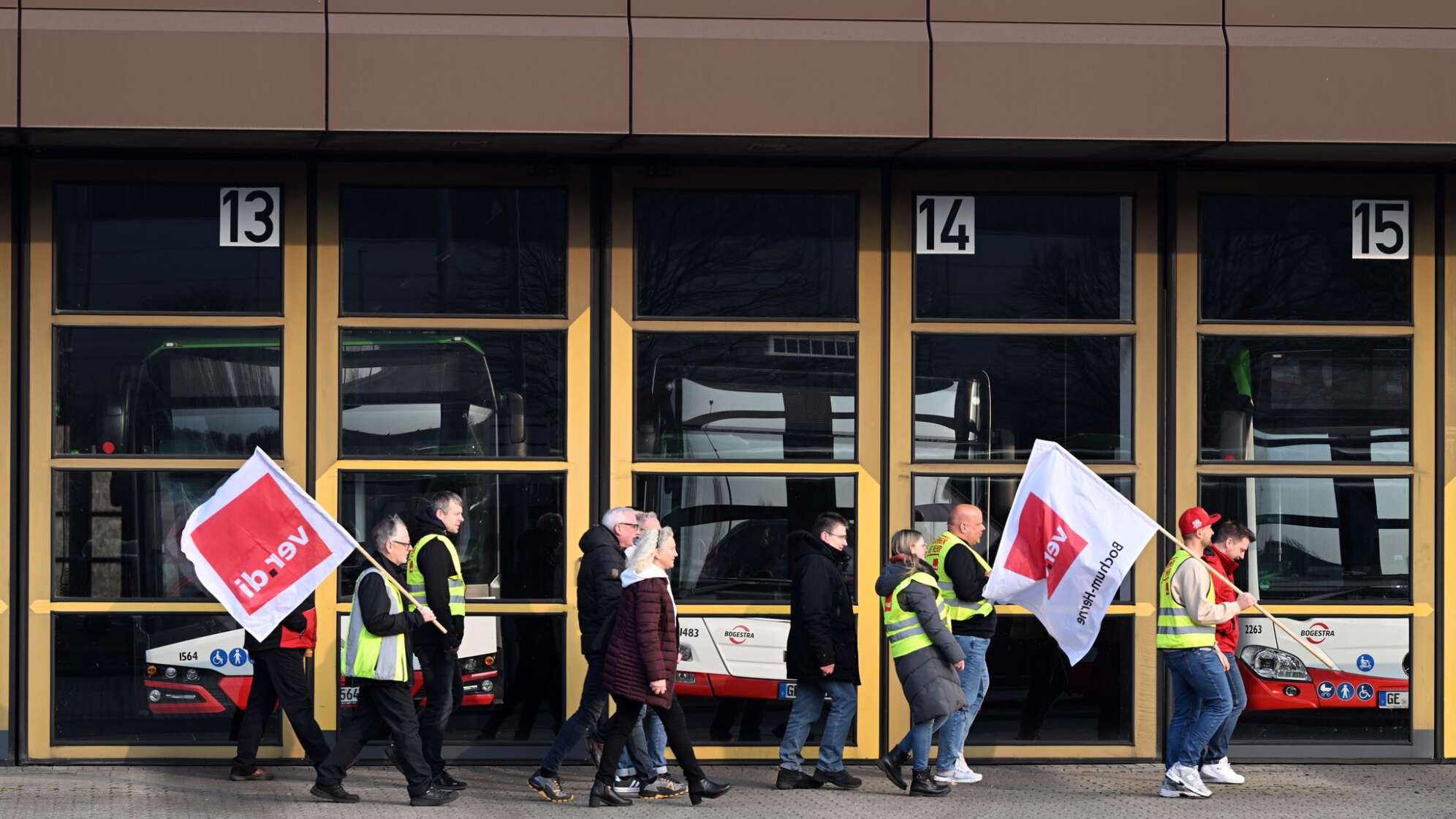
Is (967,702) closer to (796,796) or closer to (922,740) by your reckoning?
(922,740)

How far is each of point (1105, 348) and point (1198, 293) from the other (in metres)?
0.67

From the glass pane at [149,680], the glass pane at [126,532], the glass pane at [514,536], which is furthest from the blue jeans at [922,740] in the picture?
the glass pane at [126,532]

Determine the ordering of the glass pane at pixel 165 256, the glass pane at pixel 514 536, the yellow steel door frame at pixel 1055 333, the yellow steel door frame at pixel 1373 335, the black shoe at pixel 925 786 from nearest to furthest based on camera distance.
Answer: the black shoe at pixel 925 786 → the glass pane at pixel 165 256 → the glass pane at pixel 514 536 → the yellow steel door frame at pixel 1055 333 → the yellow steel door frame at pixel 1373 335

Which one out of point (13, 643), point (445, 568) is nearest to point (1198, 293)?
point (445, 568)

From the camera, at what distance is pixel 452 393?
11133 mm

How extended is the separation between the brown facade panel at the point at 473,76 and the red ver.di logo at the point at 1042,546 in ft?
10.2

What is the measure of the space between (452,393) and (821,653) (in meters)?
2.77

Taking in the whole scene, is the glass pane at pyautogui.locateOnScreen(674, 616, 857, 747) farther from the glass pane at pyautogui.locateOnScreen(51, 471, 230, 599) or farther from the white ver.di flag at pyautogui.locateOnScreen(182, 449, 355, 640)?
the glass pane at pyautogui.locateOnScreen(51, 471, 230, 599)

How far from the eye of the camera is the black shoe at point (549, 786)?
10.1 meters

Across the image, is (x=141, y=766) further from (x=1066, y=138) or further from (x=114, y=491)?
(x=1066, y=138)

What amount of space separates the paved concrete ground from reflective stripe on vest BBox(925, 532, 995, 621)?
100cm

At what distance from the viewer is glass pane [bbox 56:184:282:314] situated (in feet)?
36.1

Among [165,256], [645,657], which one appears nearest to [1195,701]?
[645,657]

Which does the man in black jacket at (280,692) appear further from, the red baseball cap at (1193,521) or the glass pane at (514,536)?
the red baseball cap at (1193,521)
